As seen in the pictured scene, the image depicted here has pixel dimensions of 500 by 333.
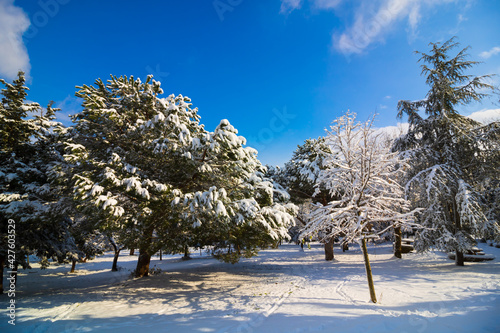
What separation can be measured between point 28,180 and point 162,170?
22.0 ft

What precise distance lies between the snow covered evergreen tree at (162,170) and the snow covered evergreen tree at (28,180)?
6.73 ft

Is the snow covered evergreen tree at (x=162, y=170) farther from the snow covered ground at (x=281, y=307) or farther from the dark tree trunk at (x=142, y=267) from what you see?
the dark tree trunk at (x=142, y=267)

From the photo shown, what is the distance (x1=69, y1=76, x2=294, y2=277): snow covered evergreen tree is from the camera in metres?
8.19

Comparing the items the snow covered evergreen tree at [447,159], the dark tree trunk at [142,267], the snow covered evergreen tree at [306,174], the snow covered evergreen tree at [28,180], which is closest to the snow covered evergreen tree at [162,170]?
the snow covered evergreen tree at [28,180]

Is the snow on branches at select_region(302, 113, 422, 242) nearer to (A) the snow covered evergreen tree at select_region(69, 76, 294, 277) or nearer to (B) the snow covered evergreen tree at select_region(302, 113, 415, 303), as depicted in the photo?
(B) the snow covered evergreen tree at select_region(302, 113, 415, 303)

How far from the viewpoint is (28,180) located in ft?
34.3

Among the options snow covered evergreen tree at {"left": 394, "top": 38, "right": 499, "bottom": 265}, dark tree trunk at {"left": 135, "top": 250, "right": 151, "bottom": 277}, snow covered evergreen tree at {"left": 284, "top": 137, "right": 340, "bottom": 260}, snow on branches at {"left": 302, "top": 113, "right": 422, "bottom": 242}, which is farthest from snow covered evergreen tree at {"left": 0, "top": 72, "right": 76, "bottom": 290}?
snow covered evergreen tree at {"left": 394, "top": 38, "right": 499, "bottom": 265}

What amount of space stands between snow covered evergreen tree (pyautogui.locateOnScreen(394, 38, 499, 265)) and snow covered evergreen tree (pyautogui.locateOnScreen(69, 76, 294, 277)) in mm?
9893

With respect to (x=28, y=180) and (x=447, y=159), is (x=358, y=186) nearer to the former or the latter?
(x=447, y=159)

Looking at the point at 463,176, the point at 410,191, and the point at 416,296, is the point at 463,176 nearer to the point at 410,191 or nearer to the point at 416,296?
the point at 410,191

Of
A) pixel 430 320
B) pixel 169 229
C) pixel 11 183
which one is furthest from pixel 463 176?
pixel 11 183

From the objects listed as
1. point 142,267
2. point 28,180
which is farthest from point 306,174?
point 28,180

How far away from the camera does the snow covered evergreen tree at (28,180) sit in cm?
906

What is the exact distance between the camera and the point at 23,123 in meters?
11.5
